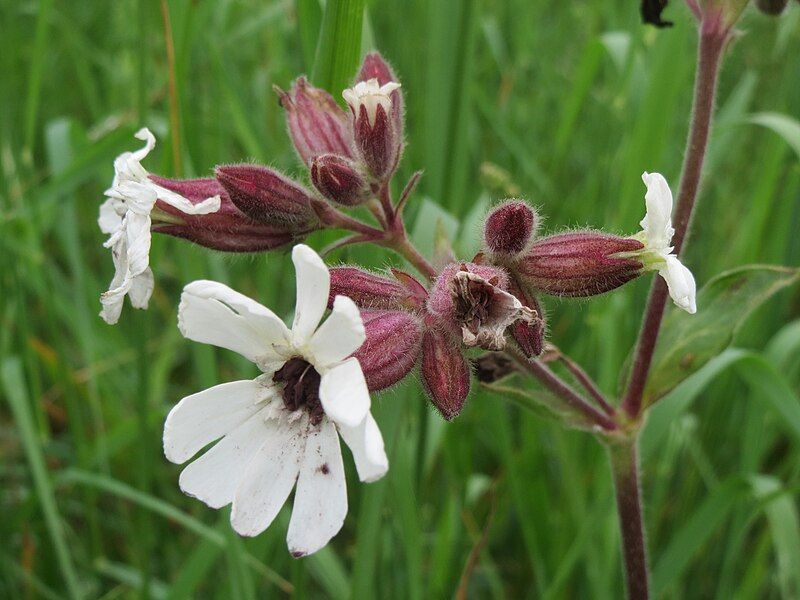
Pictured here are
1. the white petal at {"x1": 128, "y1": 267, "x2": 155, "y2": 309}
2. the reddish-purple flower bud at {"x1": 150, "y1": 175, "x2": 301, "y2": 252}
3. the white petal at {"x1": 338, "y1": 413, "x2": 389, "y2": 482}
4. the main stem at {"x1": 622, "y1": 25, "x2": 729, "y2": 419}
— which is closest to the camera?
the white petal at {"x1": 338, "y1": 413, "x2": 389, "y2": 482}

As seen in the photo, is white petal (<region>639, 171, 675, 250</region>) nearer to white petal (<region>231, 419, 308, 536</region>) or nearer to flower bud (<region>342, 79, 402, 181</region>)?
flower bud (<region>342, 79, 402, 181</region>)

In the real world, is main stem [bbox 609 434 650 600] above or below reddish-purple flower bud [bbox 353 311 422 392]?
below

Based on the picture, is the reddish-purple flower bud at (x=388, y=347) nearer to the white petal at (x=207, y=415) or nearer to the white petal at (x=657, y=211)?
the white petal at (x=207, y=415)

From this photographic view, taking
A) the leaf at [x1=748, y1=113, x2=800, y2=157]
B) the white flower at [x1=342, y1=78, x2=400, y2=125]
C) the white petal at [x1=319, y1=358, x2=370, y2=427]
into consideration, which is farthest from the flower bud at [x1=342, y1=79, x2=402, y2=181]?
the leaf at [x1=748, y1=113, x2=800, y2=157]

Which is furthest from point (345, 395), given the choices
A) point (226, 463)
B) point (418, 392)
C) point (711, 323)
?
point (711, 323)

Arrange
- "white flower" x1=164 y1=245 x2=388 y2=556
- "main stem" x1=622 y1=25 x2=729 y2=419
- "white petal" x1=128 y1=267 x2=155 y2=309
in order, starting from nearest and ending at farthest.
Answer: "white flower" x1=164 y1=245 x2=388 y2=556 → "white petal" x1=128 y1=267 x2=155 y2=309 → "main stem" x1=622 y1=25 x2=729 y2=419

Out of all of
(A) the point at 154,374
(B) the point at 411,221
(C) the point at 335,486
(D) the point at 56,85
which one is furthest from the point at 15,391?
(D) the point at 56,85

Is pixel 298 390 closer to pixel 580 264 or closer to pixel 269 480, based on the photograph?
pixel 269 480

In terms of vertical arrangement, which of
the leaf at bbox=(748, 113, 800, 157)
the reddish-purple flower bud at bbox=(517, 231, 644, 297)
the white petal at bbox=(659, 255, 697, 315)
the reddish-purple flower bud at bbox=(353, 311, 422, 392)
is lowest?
the reddish-purple flower bud at bbox=(353, 311, 422, 392)
